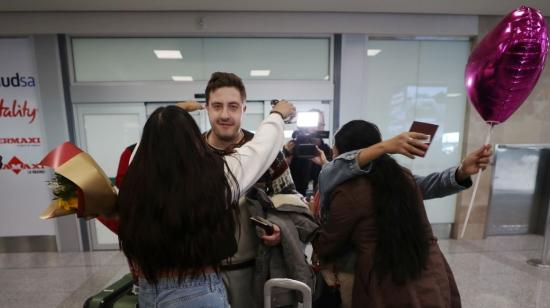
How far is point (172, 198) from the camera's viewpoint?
72 centimetres

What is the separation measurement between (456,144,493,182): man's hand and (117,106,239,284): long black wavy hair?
973mm

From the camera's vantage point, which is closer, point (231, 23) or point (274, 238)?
point (274, 238)

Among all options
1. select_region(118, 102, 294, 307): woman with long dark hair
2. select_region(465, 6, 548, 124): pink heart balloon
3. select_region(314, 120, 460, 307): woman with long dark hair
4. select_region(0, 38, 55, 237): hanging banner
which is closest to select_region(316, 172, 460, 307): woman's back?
select_region(314, 120, 460, 307): woman with long dark hair

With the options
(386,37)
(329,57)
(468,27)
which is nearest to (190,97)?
(329,57)

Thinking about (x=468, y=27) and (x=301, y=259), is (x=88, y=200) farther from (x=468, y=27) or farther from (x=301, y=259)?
(x=468, y=27)

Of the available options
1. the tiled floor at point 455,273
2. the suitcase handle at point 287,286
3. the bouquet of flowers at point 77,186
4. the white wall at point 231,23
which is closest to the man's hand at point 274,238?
the suitcase handle at point 287,286

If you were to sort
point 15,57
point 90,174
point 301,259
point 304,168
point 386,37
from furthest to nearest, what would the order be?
point 386,37 → point 15,57 → point 304,168 → point 301,259 → point 90,174

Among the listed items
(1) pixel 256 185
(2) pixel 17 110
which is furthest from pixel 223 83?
(2) pixel 17 110

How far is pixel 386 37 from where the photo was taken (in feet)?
11.2

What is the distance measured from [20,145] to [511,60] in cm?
472

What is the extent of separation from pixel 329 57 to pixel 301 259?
291 centimetres

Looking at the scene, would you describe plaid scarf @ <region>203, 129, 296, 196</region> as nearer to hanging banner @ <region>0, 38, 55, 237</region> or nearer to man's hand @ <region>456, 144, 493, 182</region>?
man's hand @ <region>456, 144, 493, 182</region>

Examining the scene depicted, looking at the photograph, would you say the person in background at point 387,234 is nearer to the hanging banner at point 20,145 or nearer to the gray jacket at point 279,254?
the gray jacket at point 279,254

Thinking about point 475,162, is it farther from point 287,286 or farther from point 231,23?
point 231,23
